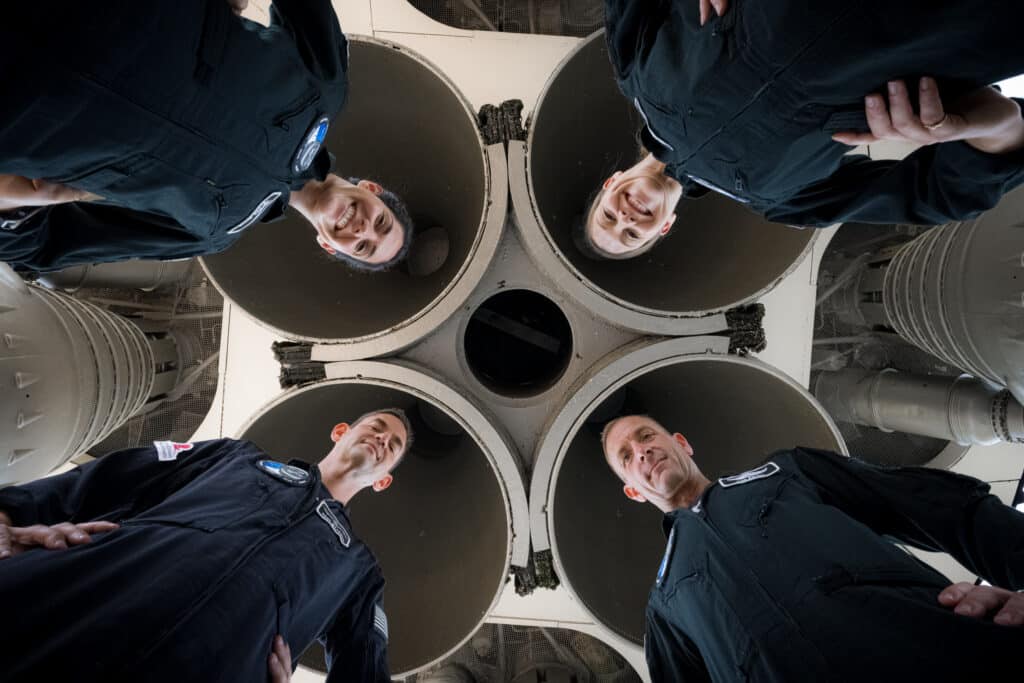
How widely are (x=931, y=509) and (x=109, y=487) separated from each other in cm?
211

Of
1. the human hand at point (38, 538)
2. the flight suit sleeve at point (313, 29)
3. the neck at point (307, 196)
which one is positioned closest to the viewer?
the human hand at point (38, 538)

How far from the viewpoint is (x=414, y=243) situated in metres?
2.65

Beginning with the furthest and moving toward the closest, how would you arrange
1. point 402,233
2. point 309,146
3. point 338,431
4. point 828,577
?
point 338,431 → point 402,233 → point 309,146 → point 828,577

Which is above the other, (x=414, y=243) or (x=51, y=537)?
(x=414, y=243)

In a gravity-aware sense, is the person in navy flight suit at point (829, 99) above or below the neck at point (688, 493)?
above

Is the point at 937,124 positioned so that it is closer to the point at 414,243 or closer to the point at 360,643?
the point at 360,643

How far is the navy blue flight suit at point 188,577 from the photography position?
920mm

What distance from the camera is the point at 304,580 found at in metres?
1.47

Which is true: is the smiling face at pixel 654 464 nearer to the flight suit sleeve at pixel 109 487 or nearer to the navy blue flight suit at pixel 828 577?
the navy blue flight suit at pixel 828 577

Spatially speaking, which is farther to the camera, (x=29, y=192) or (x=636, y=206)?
(x=636, y=206)

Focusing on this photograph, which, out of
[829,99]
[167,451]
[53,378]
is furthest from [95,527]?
[829,99]

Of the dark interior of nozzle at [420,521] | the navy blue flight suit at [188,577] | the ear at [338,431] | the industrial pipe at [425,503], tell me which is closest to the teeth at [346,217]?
the industrial pipe at [425,503]

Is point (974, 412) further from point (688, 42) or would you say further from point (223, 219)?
point (223, 219)

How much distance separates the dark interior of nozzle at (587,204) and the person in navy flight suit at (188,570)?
124cm
